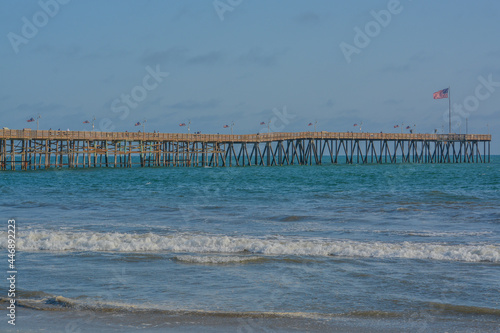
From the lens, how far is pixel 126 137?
60.3 meters

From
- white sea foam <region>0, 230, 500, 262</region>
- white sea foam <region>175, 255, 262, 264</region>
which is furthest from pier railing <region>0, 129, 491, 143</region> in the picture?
white sea foam <region>175, 255, 262, 264</region>

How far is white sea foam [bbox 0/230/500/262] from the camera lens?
1180 centimetres

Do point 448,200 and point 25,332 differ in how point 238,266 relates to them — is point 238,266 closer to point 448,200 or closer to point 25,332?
point 25,332

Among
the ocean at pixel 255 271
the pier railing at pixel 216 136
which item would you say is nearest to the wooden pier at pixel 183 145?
the pier railing at pixel 216 136

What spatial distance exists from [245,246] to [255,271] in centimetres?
257

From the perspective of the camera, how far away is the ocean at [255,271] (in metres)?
7.39

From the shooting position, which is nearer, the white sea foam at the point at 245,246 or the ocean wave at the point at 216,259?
the ocean wave at the point at 216,259

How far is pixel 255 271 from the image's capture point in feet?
33.7

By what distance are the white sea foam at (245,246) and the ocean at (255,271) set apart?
0.04m

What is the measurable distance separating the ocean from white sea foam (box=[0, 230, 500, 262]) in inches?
1.5

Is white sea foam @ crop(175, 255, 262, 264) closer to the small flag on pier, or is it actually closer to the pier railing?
the pier railing

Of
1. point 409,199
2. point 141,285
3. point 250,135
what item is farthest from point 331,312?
point 250,135

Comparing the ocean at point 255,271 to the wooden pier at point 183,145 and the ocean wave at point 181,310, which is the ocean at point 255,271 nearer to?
the ocean wave at point 181,310

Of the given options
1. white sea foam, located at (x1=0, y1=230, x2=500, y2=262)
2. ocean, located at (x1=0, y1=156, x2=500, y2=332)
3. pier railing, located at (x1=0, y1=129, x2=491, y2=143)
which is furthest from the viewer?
pier railing, located at (x1=0, y1=129, x2=491, y2=143)
